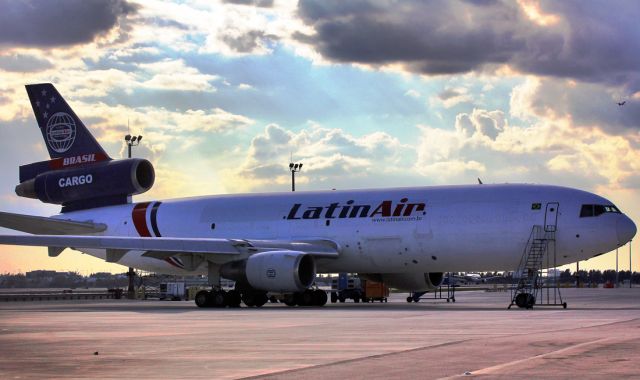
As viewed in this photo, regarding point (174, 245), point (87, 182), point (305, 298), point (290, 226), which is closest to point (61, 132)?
point (87, 182)

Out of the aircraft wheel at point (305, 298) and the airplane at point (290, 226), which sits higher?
the airplane at point (290, 226)

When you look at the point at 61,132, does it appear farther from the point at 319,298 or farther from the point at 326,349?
the point at 326,349

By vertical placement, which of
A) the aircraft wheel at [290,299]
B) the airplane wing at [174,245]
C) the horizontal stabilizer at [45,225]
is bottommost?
the aircraft wheel at [290,299]

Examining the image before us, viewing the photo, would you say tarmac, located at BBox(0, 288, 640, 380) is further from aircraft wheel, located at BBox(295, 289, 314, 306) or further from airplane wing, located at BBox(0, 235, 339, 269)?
aircraft wheel, located at BBox(295, 289, 314, 306)

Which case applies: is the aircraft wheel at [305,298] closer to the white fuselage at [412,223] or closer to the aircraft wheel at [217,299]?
the white fuselage at [412,223]

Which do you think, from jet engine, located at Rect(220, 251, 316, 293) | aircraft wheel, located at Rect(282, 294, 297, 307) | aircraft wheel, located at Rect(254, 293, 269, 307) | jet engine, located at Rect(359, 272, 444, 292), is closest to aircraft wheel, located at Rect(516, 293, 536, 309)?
jet engine, located at Rect(359, 272, 444, 292)

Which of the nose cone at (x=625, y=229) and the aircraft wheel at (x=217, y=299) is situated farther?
the aircraft wheel at (x=217, y=299)

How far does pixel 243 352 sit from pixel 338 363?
8.05ft

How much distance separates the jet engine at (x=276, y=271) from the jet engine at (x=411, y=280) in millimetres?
4564

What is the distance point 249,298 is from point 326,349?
80.1 ft

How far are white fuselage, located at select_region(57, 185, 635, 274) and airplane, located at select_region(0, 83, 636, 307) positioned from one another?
1.9 inches

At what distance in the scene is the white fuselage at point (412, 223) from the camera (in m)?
36.7

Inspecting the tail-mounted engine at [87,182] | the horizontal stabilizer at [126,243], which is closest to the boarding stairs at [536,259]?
the horizontal stabilizer at [126,243]

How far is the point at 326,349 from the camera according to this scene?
1612cm
